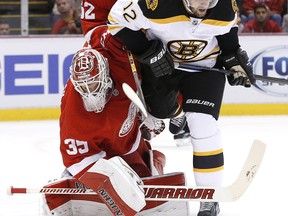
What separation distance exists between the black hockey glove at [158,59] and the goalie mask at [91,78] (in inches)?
6.4

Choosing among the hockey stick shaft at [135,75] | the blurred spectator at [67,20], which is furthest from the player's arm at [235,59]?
the blurred spectator at [67,20]

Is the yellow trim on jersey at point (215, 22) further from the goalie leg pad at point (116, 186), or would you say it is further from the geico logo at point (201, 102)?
the goalie leg pad at point (116, 186)

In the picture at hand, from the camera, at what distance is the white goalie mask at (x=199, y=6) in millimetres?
2668

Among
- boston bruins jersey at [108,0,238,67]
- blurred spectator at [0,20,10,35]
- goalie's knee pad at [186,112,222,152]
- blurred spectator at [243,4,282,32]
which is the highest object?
boston bruins jersey at [108,0,238,67]

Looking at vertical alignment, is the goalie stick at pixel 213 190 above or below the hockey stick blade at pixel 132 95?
below

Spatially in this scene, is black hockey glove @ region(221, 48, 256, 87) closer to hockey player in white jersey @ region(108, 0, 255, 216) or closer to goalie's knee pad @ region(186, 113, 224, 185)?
hockey player in white jersey @ region(108, 0, 255, 216)

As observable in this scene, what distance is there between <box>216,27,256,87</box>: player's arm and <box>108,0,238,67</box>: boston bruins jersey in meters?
0.05

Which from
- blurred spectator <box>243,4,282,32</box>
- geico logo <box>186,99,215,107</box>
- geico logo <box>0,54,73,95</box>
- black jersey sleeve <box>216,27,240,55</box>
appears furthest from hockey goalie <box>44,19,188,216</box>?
blurred spectator <box>243,4,282,32</box>

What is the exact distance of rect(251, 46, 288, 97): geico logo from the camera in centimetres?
567

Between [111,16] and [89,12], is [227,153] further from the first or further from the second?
[111,16]

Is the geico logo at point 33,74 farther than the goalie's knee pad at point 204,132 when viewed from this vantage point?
Yes

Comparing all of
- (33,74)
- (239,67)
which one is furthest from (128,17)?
(33,74)

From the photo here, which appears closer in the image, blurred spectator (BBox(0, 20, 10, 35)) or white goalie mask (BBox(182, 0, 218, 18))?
white goalie mask (BBox(182, 0, 218, 18))

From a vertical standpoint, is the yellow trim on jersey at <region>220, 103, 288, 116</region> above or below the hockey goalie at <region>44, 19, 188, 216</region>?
below
